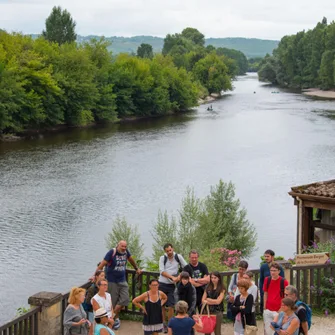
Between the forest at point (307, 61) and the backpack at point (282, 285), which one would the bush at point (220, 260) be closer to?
the backpack at point (282, 285)

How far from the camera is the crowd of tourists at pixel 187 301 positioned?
971 cm

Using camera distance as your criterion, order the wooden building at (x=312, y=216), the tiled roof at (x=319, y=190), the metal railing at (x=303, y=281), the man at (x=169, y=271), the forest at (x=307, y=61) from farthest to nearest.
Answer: the forest at (x=307, y=61) < the wooden building at (x=312, y=216) < the tiled roof at (x=319, y=190) < the metal railing at (x=303, y=281) < the man at (x=169, y=271)

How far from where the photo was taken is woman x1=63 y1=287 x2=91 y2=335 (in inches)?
396

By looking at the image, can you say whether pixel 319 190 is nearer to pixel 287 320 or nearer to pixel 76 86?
pixel 287 320

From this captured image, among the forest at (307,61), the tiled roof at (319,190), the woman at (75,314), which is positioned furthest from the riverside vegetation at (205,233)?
the forest at (307,61)

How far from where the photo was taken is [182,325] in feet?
31.8

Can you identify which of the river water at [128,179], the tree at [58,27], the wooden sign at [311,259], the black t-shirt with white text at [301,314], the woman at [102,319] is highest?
the tree at [58,27]

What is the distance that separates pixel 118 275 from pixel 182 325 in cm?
284

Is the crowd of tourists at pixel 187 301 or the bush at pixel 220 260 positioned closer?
the crowd of tourists at pixel 187 301

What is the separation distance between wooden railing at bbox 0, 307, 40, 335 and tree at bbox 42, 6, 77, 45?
99.2 m

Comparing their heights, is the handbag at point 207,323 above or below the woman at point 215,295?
below

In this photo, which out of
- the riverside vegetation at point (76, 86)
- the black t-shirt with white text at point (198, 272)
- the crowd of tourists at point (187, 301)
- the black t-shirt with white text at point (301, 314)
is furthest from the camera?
the riverside vegetation at point (76, 86)

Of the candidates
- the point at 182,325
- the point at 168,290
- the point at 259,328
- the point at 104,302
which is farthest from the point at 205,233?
the point at 182,325

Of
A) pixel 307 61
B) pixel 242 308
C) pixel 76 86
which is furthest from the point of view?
pixel 307 61
